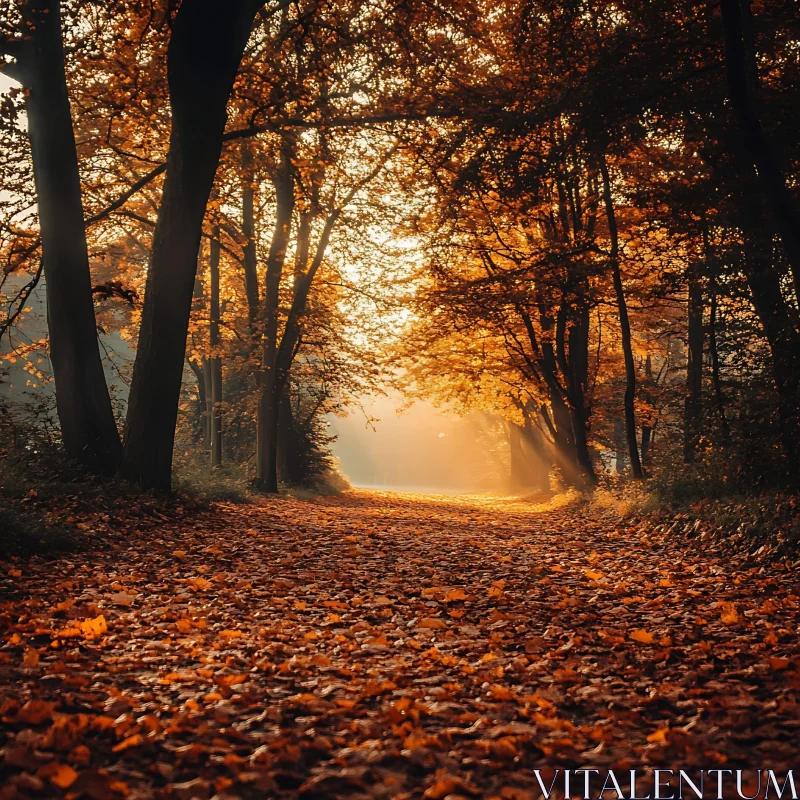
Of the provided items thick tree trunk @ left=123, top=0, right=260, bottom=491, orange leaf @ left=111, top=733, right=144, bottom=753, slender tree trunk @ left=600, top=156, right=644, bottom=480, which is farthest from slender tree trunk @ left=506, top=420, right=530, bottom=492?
orange leaf @ left=111, top=733, right=144, bottom=753

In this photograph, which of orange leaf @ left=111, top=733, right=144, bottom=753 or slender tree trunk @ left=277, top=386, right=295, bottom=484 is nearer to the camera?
orange leaf @ left=111, top=733, right=144, bottom=753

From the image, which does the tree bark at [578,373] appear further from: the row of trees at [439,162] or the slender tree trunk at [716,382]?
the slender tree trunk at [716,382]

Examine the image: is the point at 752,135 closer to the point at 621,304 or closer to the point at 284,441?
the point at 621,304

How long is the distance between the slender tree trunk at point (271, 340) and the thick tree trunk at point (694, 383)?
9561 millimetres

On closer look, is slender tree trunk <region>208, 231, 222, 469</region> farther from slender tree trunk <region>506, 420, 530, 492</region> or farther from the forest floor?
slender tree trunk <region>506, 420, 530, 492</region>

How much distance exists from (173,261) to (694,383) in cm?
1235

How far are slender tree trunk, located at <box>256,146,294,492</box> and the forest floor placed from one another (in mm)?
9631

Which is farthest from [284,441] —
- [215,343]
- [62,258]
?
[62,258]

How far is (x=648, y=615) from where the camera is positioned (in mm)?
5668

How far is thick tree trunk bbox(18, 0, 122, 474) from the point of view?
10227mm

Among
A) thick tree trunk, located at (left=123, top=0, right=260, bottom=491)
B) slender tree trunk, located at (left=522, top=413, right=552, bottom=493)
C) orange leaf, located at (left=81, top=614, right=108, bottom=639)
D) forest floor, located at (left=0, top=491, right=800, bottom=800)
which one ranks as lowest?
forest floor, located at (left=0, top=491, right=800, bottom=800)

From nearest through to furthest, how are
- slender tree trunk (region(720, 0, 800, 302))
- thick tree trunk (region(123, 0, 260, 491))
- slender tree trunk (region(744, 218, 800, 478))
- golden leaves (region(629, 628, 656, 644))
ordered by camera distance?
golden leaves (region(629, 628, 656, 644)) → slender tree trunk (region(720, 0, 800, 302)) → slender tree trunk (region(744, 218, 800, 478)) → thick tree trunk (region(123, 0, 260, 491))

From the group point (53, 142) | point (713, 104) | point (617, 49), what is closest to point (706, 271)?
point (713, 104)

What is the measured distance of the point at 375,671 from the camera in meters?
4.33
